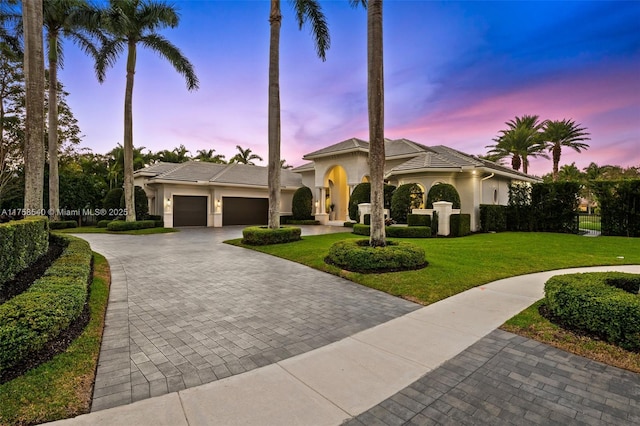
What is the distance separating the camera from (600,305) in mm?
4012

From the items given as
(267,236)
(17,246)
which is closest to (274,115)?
(267,236)

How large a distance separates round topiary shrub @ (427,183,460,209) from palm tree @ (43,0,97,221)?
21.7 metres

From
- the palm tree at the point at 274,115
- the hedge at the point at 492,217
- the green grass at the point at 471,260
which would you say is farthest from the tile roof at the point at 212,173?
the hedge at the point at 492,217

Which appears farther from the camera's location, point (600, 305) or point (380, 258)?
point (380, 258)

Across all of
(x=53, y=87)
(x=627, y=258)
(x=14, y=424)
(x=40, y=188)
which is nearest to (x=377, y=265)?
(x=14, y=424)

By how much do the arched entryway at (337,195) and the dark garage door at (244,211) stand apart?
584cm

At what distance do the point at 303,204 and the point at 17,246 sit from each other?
1974 cm

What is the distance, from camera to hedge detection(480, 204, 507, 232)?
17.6m

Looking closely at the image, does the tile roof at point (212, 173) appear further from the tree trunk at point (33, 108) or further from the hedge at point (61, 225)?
the tree trunk at point (33, 108)

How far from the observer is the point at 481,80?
1568cm

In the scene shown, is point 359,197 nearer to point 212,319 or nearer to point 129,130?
point 129,130

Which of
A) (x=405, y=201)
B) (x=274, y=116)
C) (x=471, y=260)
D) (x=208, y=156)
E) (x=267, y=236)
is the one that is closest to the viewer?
(x=471, y=260)

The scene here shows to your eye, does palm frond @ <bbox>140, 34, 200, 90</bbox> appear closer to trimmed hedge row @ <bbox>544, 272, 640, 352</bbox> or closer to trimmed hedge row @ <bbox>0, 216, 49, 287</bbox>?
trimmed hedge row @ <bbox>0, 216, 49, 287</bbox>

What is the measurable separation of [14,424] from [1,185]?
29.4 m
